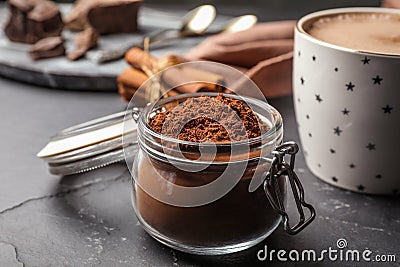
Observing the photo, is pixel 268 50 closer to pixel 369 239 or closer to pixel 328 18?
pixel 328 18

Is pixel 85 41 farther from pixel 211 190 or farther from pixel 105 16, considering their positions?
pixel 211 190

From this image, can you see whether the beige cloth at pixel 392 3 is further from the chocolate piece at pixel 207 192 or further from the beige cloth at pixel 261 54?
the chocolate piece at pixel 207 192

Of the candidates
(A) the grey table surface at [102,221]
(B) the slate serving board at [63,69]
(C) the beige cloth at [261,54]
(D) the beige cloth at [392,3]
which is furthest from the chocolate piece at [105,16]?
(D) the beige cloth at [392,3]

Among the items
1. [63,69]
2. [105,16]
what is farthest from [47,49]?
[105,16]

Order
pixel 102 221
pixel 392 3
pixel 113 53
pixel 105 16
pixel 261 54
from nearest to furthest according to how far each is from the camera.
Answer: pixel 102 221
pixel 392 3
pixel 261 54
pixel 113 53
pixel 105 16

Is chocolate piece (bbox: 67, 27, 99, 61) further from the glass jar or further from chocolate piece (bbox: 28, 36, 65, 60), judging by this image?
the glass jar

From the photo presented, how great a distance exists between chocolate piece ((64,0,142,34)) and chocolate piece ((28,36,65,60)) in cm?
13

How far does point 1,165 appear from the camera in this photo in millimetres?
806

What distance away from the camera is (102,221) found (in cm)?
70

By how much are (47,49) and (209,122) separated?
563 millimetres

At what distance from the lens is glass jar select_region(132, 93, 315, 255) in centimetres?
60

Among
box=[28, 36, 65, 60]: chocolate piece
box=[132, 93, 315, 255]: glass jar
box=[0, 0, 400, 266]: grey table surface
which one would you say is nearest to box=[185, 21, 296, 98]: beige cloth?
box=[0, 0, 400, 266]: grey table surface

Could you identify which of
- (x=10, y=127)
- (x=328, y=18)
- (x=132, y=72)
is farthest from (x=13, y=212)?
(x=328, y=18)

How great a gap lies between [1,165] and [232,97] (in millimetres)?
316
